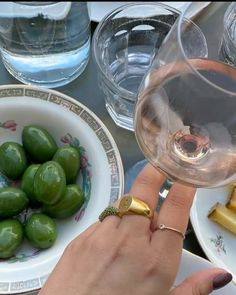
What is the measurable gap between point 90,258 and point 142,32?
322 millimetres

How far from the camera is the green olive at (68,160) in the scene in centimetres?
63

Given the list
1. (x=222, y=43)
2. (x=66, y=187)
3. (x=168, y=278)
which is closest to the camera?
(x=168, y=278)

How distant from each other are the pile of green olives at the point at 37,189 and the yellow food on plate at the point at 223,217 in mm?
133

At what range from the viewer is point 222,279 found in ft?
1.69

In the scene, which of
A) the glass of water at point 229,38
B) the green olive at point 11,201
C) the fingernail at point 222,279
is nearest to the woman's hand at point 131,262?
the fingernail at point 222,279

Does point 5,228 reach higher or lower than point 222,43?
lower

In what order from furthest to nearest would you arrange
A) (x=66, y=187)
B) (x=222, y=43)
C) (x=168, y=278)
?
(x=222, y=43) → (x=66, y=187) → (x=168, y=278)

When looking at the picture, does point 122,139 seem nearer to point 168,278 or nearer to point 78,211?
point 78,211

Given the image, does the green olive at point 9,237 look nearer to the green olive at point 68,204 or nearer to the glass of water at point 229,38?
the green olive at point 68,204

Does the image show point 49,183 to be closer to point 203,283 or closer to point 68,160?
point 68,160

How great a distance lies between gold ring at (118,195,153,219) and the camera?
51 cm

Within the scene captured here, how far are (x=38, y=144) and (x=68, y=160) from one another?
0.04 meters

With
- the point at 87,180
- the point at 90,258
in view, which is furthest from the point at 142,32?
the point at 90,258

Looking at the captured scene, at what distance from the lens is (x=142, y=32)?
732mm
